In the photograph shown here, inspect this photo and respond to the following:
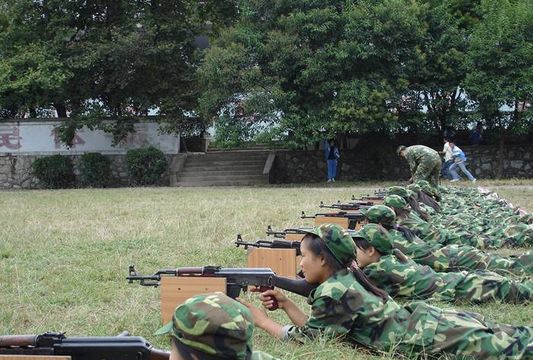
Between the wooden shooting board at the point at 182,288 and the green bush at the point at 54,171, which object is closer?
the wooden shooting board at the point at 182,288

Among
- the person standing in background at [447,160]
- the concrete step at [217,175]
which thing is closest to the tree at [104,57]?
the concrete step at [217,175]

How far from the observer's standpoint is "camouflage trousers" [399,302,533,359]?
371 cm

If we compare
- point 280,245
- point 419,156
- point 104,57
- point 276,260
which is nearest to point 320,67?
point 104,57

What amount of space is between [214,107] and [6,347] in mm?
16055

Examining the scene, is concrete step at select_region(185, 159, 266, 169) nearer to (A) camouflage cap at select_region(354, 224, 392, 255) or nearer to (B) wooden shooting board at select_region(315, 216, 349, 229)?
(B) wooden shooting board at select_region(315, 216, 349, 229)

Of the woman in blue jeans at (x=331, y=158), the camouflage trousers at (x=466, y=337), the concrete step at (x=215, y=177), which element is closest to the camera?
the camouflage trousers at (x=466, y=337)

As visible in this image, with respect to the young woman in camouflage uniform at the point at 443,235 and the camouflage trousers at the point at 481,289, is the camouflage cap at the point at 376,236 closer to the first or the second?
the camouflage trousers at the point at 481,289

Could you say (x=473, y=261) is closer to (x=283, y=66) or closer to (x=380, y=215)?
(x=380, y=215)

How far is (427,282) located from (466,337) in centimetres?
164

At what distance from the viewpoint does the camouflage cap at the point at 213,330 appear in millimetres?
2236

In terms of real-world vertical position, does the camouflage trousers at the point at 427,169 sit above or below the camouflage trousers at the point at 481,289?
above

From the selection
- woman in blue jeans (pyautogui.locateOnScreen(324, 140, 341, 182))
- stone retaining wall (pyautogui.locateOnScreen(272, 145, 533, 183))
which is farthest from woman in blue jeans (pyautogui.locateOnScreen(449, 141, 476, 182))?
woman in blue jeans (pyautogui.locateOnScreen(324, 140, 341, 182))

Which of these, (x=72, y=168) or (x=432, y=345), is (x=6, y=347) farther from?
(x=72, y=168)

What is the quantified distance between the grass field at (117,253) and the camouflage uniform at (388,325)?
0.14m
